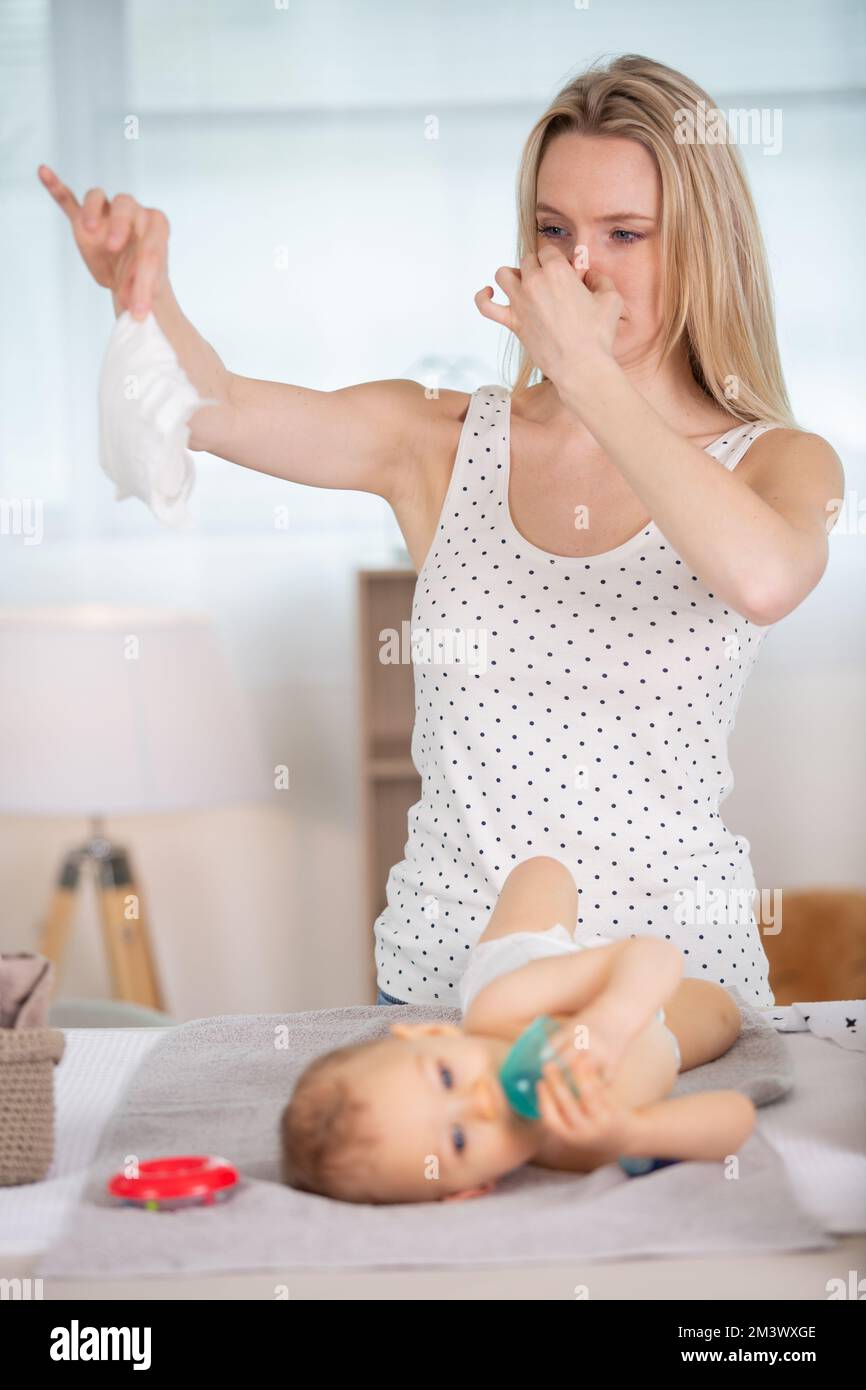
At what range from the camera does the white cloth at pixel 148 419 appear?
3.25 feet

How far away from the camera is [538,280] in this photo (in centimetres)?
107

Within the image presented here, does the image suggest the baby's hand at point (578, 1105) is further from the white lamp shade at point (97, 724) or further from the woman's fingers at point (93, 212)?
the white lamp shade at point (97, 724)

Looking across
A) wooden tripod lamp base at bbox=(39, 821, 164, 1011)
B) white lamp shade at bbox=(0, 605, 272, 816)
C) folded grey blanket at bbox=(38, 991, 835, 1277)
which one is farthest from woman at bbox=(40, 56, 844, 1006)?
wooden tripod lamp base at bbox=(39, 821, 164, 1011)

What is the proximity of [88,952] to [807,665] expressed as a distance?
1.53 meters

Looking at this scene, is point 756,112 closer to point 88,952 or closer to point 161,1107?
point 88,952

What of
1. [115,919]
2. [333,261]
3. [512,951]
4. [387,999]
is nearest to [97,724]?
[115,919]

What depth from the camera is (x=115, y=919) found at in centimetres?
268

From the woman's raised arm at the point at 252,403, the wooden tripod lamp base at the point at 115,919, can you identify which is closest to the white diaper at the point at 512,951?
the woman's raised arm at the point at 252,403

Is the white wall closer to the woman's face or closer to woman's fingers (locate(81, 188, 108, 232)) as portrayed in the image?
the woman's face

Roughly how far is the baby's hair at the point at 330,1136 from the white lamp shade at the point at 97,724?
A: 1.59 meters

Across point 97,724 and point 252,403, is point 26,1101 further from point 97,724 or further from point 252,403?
point 97,724

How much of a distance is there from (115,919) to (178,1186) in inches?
74.7

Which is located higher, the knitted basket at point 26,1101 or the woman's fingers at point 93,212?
the woman's fingers at point 93,212
